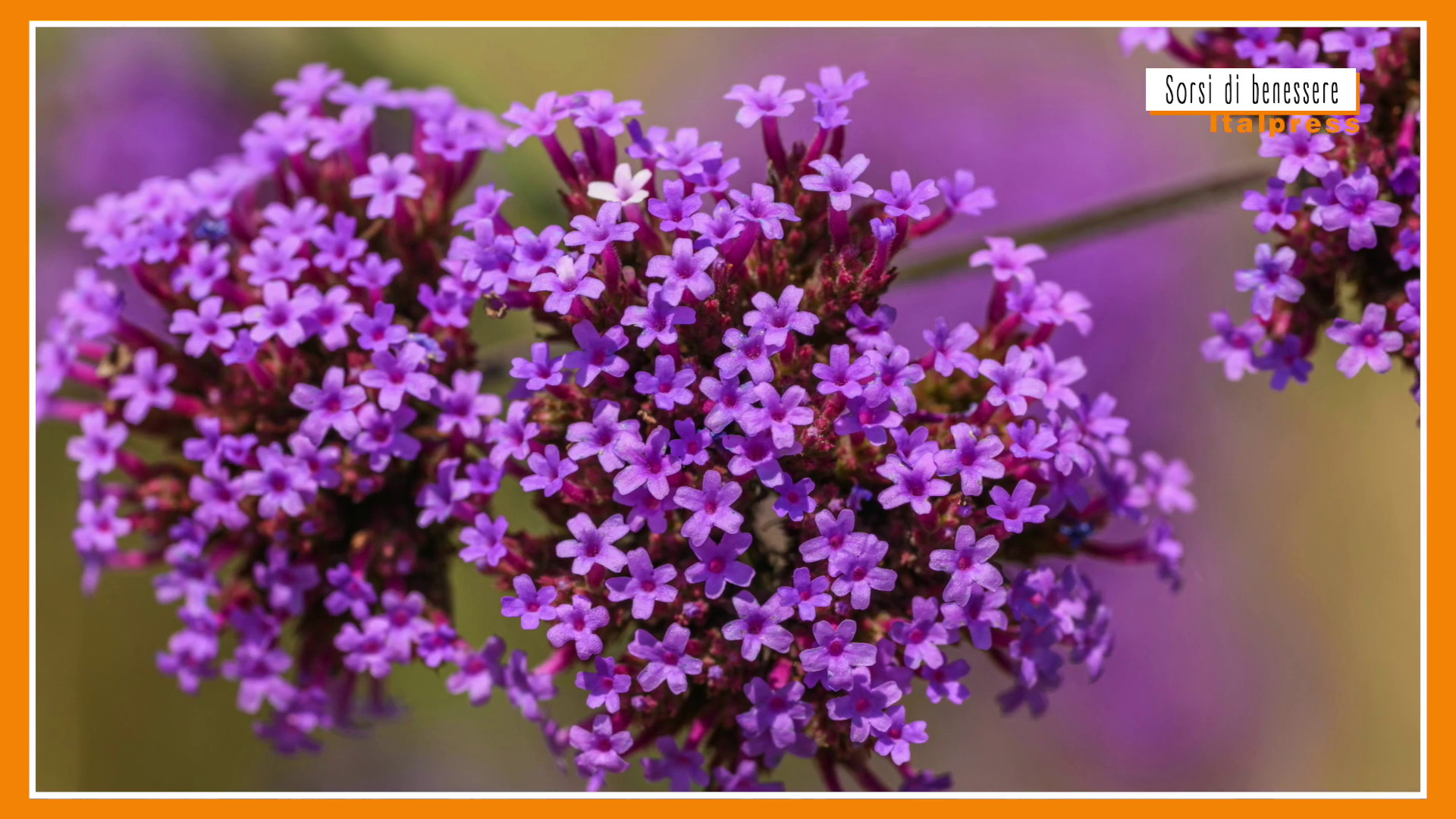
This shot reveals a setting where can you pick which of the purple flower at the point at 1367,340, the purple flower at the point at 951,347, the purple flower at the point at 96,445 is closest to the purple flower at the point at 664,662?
the purple flower at the point at 951,347

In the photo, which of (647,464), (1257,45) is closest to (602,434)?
(647,464)

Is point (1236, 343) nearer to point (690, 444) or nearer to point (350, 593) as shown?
point (690, 444)

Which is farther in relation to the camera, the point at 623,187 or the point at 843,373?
the point at 623,187

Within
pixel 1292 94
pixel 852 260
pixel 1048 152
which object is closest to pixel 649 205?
pixel 852 260

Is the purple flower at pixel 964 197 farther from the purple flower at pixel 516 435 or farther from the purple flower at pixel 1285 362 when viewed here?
the purple flower at pixel 516 435

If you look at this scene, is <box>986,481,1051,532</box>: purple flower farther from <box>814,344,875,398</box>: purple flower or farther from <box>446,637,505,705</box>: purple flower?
<box>446,637,505,705</box>: purple flower
